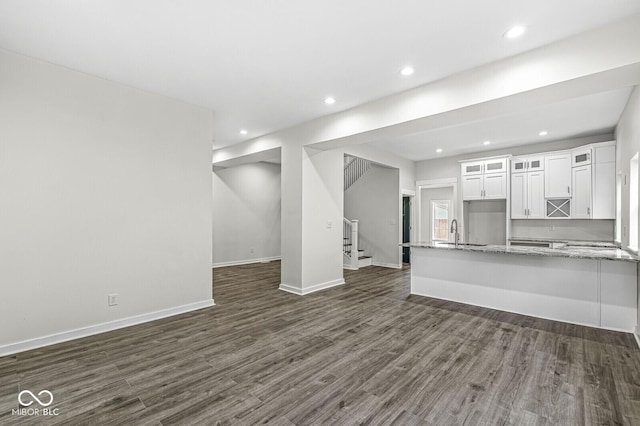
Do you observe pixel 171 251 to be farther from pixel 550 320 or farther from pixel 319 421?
pixel 550 320

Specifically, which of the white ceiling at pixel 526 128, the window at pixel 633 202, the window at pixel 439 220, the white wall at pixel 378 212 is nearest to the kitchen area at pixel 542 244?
the window at pixel 633 202

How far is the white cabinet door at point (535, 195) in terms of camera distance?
6148mm

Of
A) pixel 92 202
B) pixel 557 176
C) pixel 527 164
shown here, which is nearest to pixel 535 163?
pixel 527 164

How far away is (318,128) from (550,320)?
417 centimetres

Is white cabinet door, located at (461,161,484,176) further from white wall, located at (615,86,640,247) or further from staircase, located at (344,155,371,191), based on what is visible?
staircase, located at (344,155,371,191)

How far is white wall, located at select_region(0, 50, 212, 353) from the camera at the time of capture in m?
2.96

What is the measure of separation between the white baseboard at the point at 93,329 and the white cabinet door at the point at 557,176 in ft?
22.1

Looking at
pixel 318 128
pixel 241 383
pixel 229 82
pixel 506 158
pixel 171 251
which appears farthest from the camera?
pixel 506 158

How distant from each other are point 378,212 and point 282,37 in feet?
19.4

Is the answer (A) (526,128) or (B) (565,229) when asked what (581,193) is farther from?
(A) (526,128)

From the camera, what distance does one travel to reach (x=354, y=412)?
79.4 inches

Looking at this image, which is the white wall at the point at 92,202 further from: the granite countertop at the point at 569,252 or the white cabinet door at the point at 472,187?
the white cabinet door at the point at 472,187

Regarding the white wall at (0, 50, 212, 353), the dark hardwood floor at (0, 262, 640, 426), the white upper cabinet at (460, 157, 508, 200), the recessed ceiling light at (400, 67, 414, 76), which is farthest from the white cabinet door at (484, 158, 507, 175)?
the white wall at (0, 50, 212, 353)

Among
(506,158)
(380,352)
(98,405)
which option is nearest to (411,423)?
(380,352)
